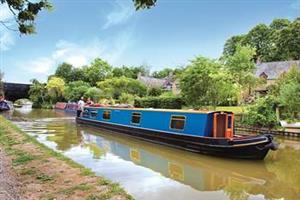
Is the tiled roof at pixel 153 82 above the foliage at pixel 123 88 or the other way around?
above

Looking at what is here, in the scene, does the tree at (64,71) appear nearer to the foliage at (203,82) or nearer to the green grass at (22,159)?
the foliage at (203,82)

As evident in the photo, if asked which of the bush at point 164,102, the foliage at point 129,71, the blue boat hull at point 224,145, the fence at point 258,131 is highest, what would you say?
the foliage at point 129,71

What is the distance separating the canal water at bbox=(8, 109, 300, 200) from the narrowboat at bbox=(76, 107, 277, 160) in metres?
0.29

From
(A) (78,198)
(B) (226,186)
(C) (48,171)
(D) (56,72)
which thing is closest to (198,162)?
(B) (226,186)

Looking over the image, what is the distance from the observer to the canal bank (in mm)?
5773

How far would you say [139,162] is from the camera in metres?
10.5

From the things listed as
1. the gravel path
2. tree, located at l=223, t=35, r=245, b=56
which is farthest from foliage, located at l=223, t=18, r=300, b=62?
the gravel path

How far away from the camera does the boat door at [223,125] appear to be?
11898 mm

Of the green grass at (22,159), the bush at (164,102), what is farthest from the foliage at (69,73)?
the green grass at (22,159)

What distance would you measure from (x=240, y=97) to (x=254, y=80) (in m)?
2.42

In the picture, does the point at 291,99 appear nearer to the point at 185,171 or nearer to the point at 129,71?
the point at 185,171

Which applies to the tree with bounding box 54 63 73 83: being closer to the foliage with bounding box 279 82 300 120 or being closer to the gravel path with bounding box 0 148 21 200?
the foliage with bounding box 279 82 300 120

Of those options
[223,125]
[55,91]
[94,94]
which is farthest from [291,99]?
[55,91]

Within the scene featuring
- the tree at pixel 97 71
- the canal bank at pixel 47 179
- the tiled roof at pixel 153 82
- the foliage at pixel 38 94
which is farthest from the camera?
the tree at pixel 97 71
